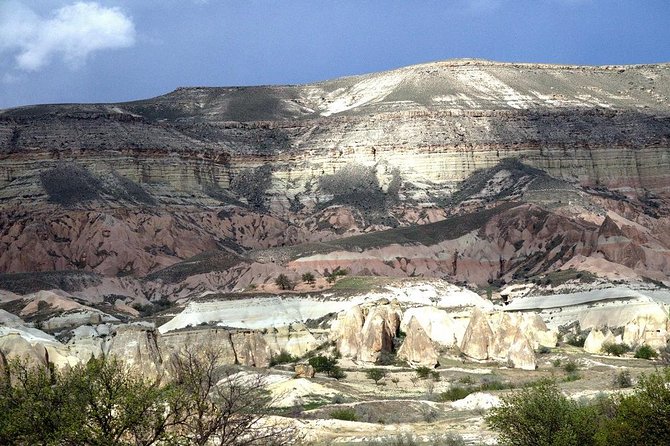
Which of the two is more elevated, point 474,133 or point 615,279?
point 474,133

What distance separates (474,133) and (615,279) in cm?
6468

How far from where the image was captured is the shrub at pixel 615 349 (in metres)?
87.4

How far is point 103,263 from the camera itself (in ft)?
481

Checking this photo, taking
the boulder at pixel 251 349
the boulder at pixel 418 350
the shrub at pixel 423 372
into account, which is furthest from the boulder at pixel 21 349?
the boulder at pixel 418 350

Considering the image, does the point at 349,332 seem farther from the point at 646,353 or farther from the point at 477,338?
the point at 646,353

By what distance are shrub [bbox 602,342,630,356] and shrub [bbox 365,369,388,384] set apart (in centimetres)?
1756

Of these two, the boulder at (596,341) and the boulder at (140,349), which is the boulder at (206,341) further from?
the boulder at (596,341)

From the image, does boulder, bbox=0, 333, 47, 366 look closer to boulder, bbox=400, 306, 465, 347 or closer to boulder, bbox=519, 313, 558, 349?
boulder, bbox=400, 306, 465, 347

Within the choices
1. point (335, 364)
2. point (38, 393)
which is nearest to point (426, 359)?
point (335, 364)

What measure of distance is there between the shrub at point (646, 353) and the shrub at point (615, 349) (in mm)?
1151

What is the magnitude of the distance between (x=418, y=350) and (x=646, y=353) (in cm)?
1465

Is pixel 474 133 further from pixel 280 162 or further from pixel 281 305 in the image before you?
pixel 281 305

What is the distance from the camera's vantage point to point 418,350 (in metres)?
80.1

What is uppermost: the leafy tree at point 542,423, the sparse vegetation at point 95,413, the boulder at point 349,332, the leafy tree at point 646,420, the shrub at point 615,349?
the sparse vegetation at point 95,413
